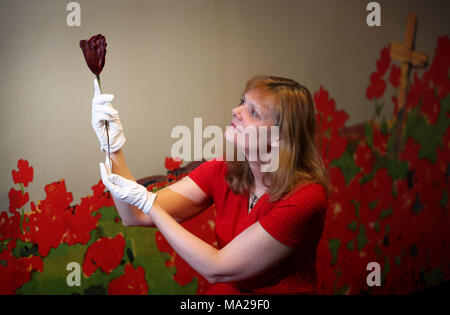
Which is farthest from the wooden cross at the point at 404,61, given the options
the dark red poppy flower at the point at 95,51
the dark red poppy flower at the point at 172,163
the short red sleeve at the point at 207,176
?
the dark red poppy flower at the point at 95,51

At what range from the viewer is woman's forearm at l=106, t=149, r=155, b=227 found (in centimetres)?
158

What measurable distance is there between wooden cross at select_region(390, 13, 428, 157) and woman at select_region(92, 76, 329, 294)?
61.1 inches

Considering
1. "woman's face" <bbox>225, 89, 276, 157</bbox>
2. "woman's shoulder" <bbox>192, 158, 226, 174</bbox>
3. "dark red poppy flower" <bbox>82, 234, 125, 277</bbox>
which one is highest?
"woman's face" <bbox>225, 89, 276, 157</bbox>

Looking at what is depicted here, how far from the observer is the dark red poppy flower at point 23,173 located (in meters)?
1.87

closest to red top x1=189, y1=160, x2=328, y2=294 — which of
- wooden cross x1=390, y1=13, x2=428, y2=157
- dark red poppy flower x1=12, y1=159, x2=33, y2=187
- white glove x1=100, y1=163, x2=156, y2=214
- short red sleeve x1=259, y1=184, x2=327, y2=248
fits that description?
short red sleeve x1=259, y1=184, x2=327, y2=248

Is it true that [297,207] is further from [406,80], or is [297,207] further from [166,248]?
[406,80]

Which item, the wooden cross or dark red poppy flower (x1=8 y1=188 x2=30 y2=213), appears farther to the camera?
the wooden cross

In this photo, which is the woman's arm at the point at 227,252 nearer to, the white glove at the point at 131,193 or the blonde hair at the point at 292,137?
the white glove at the point at 131,193

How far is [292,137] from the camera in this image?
1541mm

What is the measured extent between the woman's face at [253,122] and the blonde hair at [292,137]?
0.06 feet

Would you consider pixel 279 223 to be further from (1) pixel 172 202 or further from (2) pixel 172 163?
(2) pixel 172 163

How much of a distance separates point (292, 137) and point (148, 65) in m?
0.85

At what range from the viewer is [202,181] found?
1.75m

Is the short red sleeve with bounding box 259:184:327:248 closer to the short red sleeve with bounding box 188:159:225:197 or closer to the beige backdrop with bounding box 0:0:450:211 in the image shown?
the short red sleeve with bounding box 188:159:225:197
